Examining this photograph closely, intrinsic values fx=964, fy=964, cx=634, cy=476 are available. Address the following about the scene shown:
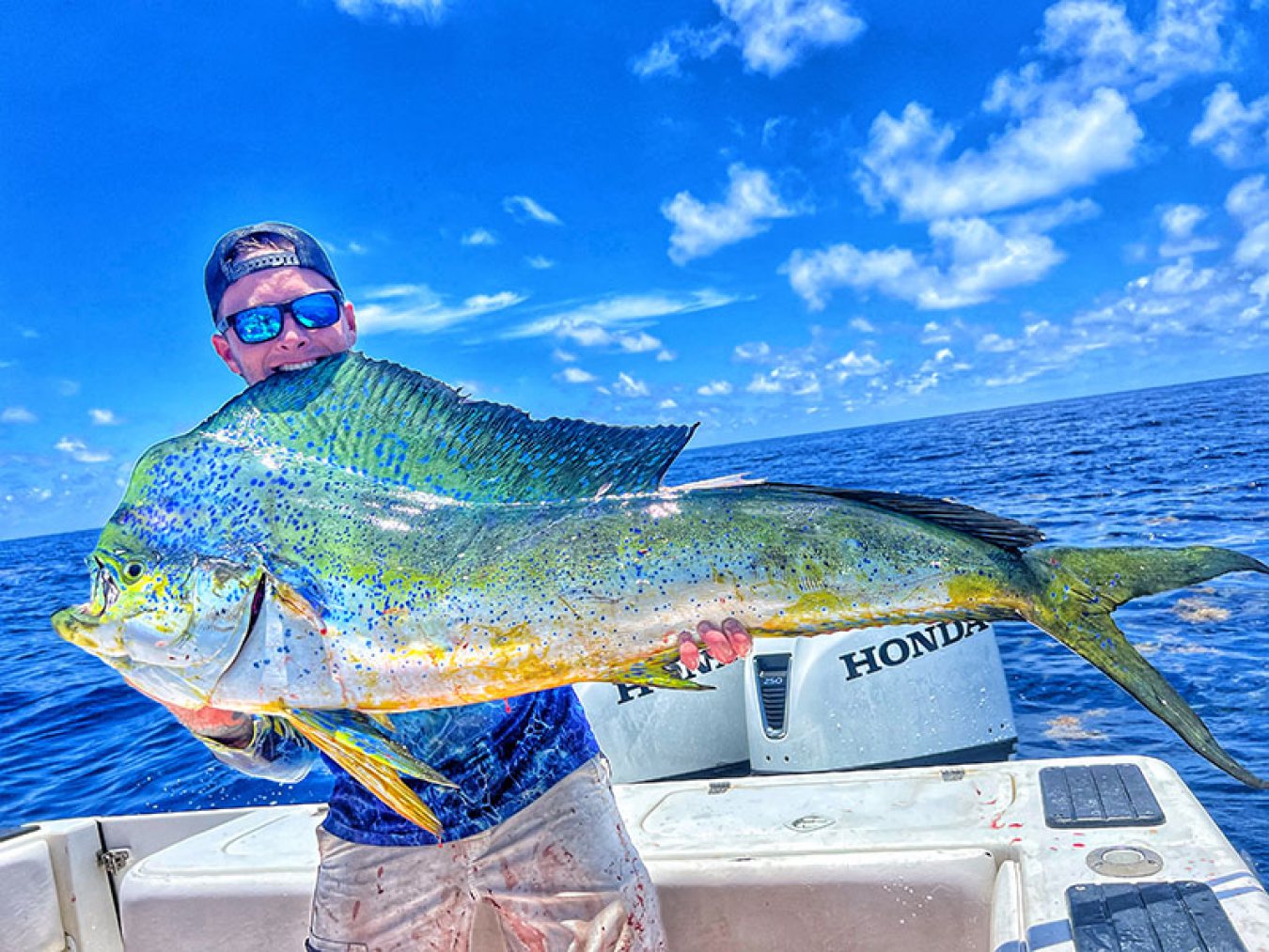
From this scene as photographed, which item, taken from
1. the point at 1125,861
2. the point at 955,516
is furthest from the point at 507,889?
the point at 1125,861

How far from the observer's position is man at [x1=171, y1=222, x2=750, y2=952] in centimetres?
229

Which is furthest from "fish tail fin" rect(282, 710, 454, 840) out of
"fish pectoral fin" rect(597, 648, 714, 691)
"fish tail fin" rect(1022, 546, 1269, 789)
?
"fish tail fin" rect(1022, 546, 1269, 789)

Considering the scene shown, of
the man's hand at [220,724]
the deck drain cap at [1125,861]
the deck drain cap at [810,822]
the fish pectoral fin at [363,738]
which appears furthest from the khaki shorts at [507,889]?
the deck drain cap at [1125,861]

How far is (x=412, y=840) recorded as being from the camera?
237cm

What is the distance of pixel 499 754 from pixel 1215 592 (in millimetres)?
10738

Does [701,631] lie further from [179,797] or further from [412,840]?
[179,797]

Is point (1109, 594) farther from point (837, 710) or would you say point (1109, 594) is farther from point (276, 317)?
point (837, 710)

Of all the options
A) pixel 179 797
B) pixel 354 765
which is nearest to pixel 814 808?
pixel 354 765

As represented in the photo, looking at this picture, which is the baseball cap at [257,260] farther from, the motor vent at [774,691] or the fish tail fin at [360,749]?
the motor vent at [774,691]

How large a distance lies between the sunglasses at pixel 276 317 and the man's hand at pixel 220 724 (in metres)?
0.85

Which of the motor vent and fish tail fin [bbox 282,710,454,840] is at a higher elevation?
fish tail fin [bbox 282,710,454,840]

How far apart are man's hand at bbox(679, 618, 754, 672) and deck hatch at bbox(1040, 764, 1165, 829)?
5.95ft

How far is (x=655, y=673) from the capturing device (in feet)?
6.17

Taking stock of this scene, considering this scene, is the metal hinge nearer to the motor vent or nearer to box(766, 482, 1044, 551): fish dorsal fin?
the motor vent
